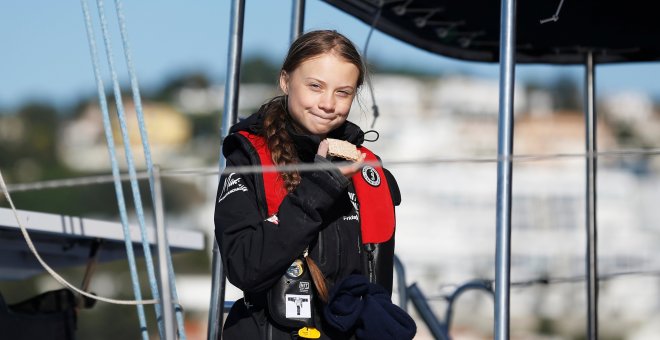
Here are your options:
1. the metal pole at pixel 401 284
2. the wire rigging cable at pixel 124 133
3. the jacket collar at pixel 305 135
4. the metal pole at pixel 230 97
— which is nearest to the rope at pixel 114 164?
the wire rigging cable at pixel 124 133

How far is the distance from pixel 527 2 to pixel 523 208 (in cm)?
5317

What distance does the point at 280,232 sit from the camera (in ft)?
7.12

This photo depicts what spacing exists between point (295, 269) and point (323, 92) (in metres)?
0.33

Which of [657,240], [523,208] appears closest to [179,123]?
[523,208]

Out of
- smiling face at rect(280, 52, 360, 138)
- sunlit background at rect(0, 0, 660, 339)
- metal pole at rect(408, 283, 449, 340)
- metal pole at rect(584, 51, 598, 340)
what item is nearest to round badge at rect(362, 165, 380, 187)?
smiling face at rect(280, 52, 360, 138)

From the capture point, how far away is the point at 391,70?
2510 inches

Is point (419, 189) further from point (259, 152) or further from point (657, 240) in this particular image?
point (259, 152)

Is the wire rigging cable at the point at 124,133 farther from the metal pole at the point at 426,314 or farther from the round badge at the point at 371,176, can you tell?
the metal pole at the point at 426,314

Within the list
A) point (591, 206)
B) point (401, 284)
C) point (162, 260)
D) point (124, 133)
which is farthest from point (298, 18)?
point (162, 260)

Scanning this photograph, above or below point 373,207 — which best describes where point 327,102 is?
above

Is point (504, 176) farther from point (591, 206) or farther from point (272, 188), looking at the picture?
point (591, 206)

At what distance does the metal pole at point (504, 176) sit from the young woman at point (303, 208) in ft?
0.74

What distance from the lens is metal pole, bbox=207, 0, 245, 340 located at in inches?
114

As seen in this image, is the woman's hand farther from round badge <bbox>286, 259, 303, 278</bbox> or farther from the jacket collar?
round badge <bbox>286, 259, 303, 278</bbox>
